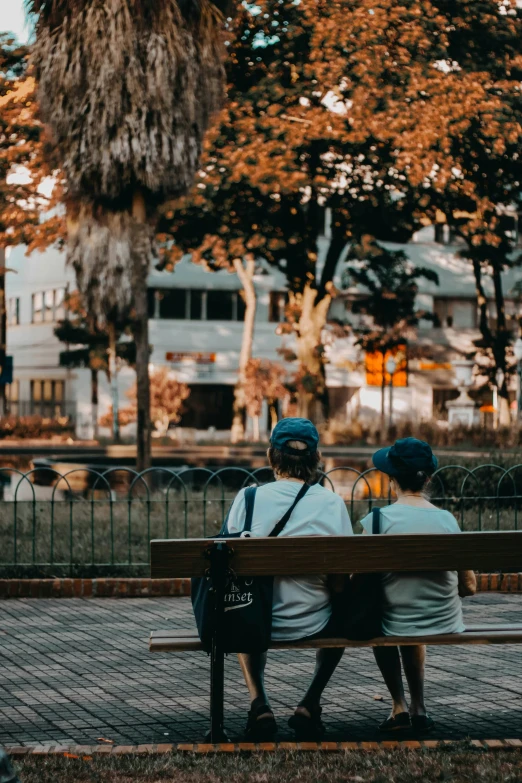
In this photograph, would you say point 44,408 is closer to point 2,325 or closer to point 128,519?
point 2,325

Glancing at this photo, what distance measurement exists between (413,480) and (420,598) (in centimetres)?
51

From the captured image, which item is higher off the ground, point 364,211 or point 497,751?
point 364,211

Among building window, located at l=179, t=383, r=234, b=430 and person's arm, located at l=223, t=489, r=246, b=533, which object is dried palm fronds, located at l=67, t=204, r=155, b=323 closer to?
person's arm, located at l=223, t=489, r=246, b=533

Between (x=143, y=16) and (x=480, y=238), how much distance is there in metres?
16.4

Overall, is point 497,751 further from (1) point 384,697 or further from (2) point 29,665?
(2) point 29,665

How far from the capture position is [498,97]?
28719 mm

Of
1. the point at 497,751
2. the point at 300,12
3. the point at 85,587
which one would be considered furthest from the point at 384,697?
the point at 300,12

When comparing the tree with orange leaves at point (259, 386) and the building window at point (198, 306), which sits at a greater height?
the building window at point (198, 306)

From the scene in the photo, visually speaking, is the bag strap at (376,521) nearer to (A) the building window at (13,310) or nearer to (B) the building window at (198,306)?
(B) the building window at (198,306)

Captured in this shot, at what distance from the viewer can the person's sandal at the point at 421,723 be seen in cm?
532

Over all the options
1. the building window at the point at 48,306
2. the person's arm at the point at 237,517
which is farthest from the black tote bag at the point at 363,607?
the building window at the point at 48,306

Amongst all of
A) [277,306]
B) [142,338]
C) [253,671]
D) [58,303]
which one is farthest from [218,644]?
[277,306]

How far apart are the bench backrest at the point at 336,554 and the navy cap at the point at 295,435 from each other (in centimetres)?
49

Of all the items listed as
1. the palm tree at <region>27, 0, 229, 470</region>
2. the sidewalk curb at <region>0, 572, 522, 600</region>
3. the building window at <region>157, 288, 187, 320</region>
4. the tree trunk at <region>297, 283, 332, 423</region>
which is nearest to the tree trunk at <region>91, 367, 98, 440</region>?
the building window at <region>157, 288, 187, 320</region>
